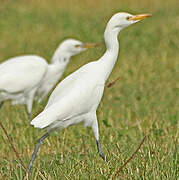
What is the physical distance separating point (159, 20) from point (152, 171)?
949 centimetres

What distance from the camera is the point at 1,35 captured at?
479 inches

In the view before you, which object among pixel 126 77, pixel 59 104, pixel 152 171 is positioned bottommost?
pixel 126 77

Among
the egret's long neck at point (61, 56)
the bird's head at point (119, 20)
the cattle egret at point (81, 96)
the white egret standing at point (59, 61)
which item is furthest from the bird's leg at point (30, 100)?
the bird's head at point (119, 20)

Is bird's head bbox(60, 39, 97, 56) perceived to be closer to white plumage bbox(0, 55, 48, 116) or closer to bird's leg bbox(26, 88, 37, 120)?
white plumage bbox(0, 55, 48, 116)

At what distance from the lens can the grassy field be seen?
351 centimetres

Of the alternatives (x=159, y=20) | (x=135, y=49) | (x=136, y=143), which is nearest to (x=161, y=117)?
(x=136, y=143)

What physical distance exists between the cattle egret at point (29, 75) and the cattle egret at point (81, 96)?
2.26m

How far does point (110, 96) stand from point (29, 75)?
150 centimetres

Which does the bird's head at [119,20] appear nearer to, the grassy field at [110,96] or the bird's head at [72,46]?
the grassy field at [110,96]

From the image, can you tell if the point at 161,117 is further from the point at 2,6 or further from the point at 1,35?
the point at 2,6

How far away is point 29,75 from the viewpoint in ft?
20.1

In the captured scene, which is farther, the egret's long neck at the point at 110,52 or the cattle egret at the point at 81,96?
the egret's long neck at the point at 110,52

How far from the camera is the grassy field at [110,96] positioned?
351 cm

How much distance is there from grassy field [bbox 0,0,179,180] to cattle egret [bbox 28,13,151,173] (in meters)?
0.33
